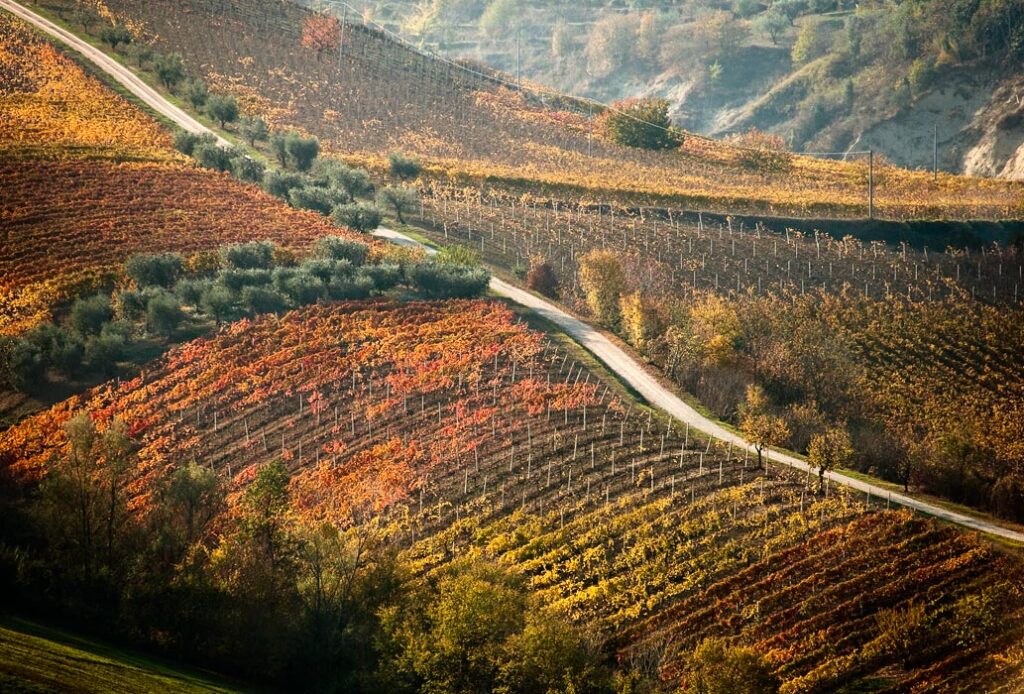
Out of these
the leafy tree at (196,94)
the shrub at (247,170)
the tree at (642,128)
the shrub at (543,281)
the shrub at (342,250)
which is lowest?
the shrub at (543,281)

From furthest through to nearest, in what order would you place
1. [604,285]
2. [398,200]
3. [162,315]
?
[398,200]
[604,285]
[162,315]

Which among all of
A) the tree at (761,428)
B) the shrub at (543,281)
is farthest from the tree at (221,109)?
the tree at (761,428)

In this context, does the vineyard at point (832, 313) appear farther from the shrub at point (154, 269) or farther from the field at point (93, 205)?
the shrub at point (154, 269)

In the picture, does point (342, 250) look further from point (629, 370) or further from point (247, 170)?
point (247, 170)

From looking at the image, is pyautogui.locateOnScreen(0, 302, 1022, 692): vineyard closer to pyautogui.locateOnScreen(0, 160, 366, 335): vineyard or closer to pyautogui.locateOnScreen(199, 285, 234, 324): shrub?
pyautogui.locateOnScreen(199, 285, 234, 324): shrub

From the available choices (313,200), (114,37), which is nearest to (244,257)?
(313,200)

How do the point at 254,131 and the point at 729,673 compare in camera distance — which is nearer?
the point at 729,673

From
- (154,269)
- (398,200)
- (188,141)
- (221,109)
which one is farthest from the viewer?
(221,109)
